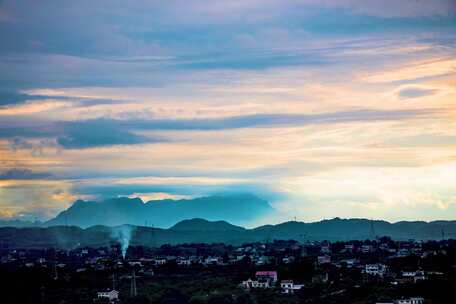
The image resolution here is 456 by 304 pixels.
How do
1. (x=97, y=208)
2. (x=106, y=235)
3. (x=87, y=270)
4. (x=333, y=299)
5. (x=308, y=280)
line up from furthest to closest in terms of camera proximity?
(x=97, y=208)
(x=106, y=235)
(x=87, y=270)
(x=308, y=280)
(x=333, y=299)

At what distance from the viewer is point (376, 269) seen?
45.6 meters

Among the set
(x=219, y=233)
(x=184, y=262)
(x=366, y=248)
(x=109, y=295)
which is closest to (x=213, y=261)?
(x=184, y=262)

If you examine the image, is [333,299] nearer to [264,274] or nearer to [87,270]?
[264,274]

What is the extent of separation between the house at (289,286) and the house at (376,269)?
4817 mm

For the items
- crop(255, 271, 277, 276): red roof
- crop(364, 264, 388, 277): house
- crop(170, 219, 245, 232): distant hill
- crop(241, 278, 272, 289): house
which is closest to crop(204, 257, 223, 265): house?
crop(255, 271, 277, 276): red roof

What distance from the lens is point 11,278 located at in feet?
145

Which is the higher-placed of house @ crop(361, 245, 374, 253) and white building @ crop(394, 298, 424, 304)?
house @ crop(361, 245, 374, 253)

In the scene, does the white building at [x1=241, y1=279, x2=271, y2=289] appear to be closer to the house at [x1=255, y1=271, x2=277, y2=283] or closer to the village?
the village

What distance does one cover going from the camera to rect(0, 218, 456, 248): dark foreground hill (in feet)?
346

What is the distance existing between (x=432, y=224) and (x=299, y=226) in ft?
62.7

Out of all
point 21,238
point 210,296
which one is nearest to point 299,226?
point 21,238

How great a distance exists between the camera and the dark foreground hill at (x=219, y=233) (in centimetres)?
10538

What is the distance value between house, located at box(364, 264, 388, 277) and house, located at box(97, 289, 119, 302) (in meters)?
12.6

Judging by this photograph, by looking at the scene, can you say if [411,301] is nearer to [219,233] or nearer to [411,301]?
[411,301]
